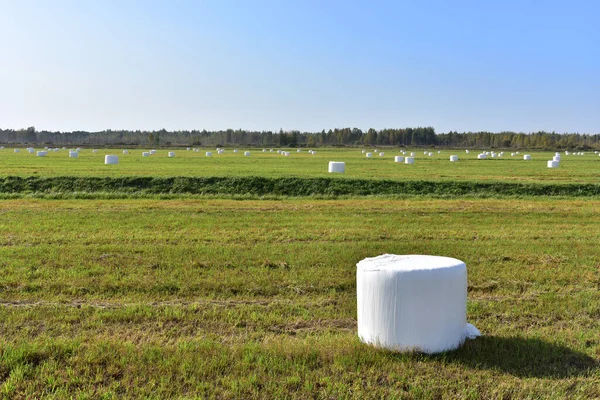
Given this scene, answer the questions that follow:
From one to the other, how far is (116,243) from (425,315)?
9.49 m

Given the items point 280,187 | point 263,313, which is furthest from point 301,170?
point 263,313

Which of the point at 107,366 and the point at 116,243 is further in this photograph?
the point at 116,243

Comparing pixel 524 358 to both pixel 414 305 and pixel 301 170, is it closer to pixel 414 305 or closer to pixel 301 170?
pixel 414 305

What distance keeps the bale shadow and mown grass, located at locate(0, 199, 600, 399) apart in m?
0.02

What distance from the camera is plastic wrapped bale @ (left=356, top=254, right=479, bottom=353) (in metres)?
6.17

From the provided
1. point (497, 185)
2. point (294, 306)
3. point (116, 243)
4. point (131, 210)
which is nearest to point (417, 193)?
point (497, 185)

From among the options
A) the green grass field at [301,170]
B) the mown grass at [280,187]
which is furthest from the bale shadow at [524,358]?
the green grass field at [301,170]

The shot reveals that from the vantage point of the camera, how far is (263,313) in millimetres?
7992

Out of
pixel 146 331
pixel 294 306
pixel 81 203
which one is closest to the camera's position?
pixel 146 331

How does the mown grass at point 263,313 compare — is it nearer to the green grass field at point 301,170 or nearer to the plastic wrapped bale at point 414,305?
the plastic wrapped bale at point 414,305

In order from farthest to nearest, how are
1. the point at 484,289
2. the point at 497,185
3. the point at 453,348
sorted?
the point at 497,185, the point at 484,289, the point at 453,348

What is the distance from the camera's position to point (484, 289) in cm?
952

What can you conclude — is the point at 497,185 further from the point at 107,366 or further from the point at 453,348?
the point at 107,366

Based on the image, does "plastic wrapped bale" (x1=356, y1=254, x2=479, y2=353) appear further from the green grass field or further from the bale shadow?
the green grass field
